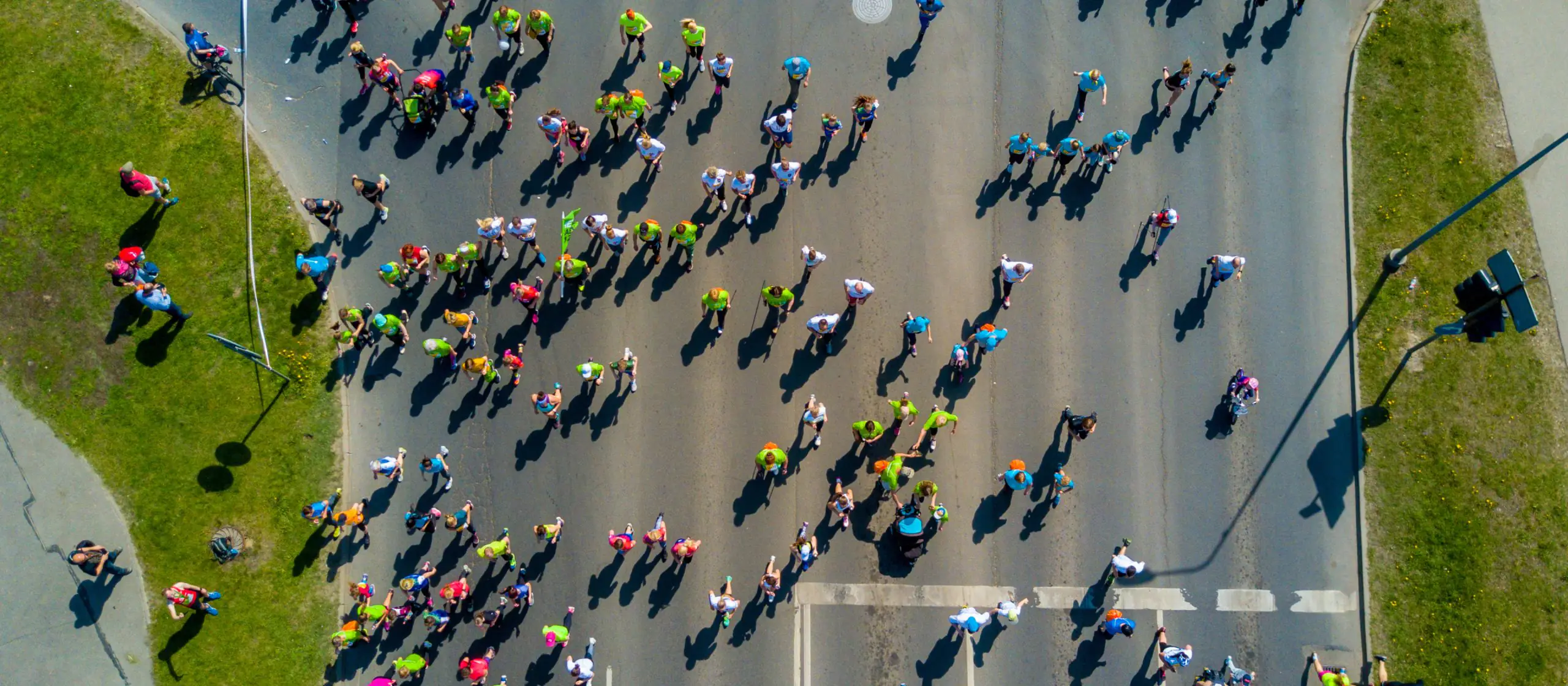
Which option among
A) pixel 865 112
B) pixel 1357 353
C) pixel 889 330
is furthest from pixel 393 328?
pixel 1357 353

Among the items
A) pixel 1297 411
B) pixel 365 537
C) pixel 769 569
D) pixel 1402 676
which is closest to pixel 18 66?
pixel 365 537

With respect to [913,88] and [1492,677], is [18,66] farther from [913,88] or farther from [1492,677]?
[1492,677]

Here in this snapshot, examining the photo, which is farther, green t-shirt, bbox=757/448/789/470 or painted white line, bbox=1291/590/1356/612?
painted white line, bbox=1291/590/1356/612

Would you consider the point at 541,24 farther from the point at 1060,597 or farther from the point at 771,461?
the point at 1060,597

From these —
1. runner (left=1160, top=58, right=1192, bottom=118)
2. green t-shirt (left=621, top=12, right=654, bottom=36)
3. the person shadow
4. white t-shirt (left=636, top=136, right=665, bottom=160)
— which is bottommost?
the person shadow

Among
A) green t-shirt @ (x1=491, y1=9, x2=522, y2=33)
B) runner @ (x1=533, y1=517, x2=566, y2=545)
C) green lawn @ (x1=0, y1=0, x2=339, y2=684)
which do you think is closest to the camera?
runner @ (x1=533, y1=517, x2=566, y2=545)

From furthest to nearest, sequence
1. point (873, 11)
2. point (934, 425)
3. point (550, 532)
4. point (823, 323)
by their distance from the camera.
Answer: point (873, 11) < point (823, 323) < point (934, 425) < point (550, 532)

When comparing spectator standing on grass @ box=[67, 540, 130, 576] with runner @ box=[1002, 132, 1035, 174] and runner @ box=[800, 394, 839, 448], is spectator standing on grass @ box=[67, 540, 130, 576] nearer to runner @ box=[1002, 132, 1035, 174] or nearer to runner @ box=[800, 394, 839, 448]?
runner @ box=[800, 394, 839, 448]

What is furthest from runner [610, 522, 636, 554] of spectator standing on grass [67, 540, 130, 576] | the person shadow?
the person shadow
